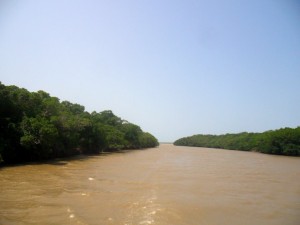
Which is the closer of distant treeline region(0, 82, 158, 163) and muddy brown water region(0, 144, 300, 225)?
muddy brown water region(0, 144, 300, 225)

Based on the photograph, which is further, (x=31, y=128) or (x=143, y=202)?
(x=31, y=128)

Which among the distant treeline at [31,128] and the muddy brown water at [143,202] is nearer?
the muddy brown water at [143,202]

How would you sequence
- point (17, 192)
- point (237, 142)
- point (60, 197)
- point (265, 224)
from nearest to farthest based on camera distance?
point (265, 224)
point (60, 197)
point (17, 192)
point (237, 142)

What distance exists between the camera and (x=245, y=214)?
31.1 feet

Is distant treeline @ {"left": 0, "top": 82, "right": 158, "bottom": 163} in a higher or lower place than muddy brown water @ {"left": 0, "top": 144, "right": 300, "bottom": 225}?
higher

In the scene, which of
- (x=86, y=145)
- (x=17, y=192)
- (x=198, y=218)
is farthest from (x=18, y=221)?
(x=86, y=145)

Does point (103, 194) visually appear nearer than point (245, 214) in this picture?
No

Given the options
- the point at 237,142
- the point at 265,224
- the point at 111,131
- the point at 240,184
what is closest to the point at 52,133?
the point at 240,184

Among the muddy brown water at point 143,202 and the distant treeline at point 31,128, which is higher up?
the distant treeline at point 31,128

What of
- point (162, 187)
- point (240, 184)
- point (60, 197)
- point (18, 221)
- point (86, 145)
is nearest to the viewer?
point (18, 221)

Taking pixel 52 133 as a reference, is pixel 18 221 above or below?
below

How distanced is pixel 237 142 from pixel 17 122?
6842 cm

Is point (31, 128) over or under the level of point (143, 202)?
over

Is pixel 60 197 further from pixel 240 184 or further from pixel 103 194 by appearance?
pixel 240 184
